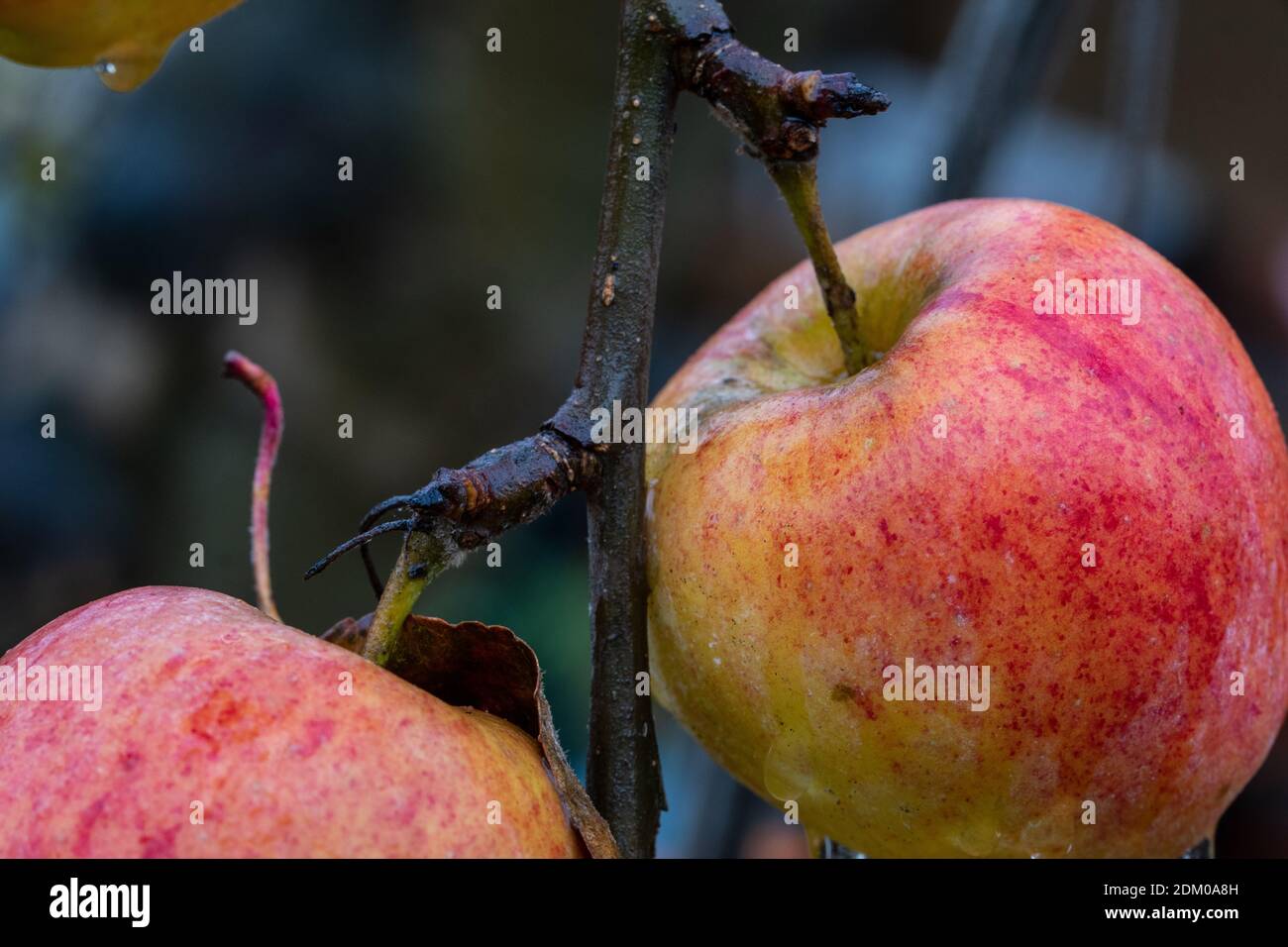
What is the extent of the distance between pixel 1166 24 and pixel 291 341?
1524 millimetres

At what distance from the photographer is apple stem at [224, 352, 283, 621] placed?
2.62 feet

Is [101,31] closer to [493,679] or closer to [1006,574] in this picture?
[493,679]

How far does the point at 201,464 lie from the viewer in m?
2.15

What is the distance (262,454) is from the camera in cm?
83

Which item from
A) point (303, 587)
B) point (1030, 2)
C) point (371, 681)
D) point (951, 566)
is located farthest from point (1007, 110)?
point (303, 587)

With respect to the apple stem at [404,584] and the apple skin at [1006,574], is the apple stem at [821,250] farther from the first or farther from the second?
the apple stem at [404,584]

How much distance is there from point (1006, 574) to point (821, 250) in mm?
245

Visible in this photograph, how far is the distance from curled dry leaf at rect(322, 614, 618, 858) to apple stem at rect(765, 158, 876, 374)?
0.31 m

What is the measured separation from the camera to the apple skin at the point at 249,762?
1.76 feet

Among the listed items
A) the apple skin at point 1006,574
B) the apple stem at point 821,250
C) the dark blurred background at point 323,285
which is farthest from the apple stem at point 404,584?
the dark blurred background at point 323,285

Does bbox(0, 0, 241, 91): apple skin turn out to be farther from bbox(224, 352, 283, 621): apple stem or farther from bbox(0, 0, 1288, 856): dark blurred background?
bbox(0, 0, 1288, 856): dark blurred background

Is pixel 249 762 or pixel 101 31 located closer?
pixel 249 762

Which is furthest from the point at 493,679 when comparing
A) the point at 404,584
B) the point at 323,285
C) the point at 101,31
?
the point at 323,285

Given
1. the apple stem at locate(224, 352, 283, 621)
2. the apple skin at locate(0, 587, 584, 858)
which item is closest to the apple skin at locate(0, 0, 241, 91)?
the apple stem at locate(224, 352, 283, 621)
